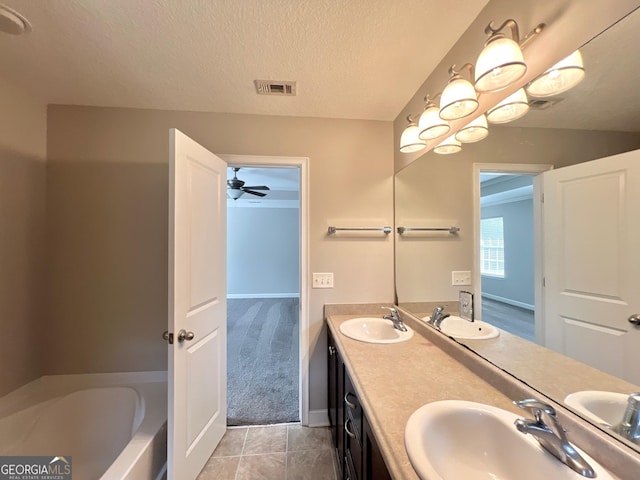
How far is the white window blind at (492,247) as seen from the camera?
3.73 ft

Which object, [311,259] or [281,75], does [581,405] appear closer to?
[311,259]

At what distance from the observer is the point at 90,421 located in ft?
5.32

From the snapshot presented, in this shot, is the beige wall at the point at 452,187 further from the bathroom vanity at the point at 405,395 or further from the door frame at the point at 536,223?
the bathroom vanity at the point at 405,395

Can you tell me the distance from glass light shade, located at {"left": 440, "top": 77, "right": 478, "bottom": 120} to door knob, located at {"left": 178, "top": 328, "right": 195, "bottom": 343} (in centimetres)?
174

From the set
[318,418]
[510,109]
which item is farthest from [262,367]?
[510,109]

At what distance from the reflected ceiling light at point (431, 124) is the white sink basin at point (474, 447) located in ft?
4.20

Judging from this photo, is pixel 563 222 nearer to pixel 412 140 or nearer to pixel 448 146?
pixel 448 146

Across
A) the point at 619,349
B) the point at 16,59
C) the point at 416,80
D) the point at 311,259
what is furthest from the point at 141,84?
the point at 619,349

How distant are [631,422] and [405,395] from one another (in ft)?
1.89

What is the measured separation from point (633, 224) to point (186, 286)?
1777 mm

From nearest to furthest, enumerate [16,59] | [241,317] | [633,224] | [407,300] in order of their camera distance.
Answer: [633,224] < [16,59] < [407,300] < [241,317]

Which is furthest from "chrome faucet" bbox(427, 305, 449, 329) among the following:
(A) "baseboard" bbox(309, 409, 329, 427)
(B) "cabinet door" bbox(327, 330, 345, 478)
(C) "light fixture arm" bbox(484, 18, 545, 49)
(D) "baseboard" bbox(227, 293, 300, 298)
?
(D) "baseboard" bbox(227, 293, 300, 298)

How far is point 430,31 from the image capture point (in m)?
1.19

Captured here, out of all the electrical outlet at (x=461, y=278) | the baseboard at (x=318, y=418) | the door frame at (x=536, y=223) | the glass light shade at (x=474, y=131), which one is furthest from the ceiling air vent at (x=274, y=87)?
the baseboard at (x=318, y=418)
